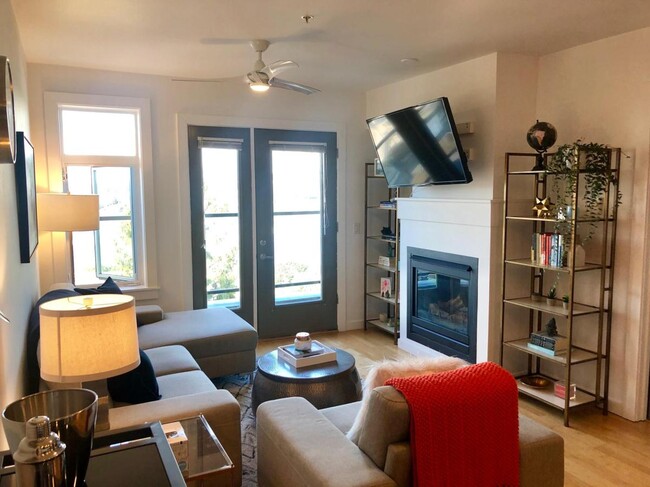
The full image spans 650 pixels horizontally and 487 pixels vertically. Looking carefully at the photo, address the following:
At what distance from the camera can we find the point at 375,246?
5.75 metres

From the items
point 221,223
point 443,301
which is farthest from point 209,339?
point 443,301

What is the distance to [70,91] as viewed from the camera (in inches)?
172

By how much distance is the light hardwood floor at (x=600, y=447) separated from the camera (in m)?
2.82

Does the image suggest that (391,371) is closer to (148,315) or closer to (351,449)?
(351,449)

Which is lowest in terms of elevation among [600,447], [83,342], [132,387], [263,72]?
[600,447]

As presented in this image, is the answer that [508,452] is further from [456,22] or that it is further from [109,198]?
[109,198]

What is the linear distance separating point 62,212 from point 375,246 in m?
3.15

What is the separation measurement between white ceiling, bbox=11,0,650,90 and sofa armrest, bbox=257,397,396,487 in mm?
2147

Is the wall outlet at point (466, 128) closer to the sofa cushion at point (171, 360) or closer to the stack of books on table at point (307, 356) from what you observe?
the stack of books on table at point (307, 356)

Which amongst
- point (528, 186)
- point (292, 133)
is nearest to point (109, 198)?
point (292, 133)

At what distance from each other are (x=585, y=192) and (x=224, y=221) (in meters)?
3.13

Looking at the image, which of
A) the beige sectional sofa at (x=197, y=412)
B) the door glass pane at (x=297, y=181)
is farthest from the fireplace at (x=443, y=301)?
the beige sectional sofa at (x=197, y=412)

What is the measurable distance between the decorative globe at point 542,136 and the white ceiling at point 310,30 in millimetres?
593

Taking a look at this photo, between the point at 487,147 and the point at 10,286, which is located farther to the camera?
the point at 487,147
